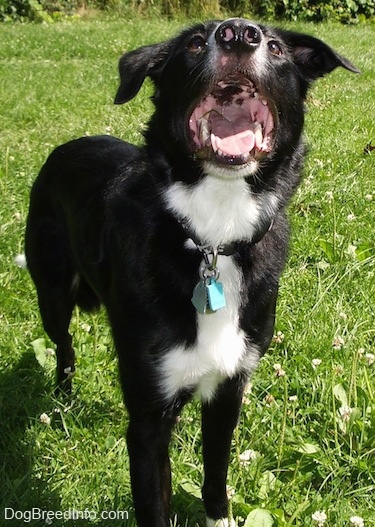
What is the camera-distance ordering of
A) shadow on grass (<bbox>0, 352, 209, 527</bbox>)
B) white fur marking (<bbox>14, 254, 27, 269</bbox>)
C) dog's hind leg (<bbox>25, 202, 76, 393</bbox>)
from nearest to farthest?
1. shadow on grass (<bbox>0, 352, 209, 527</bbox>)
2. dog's hind leg (<bbox>25, 202, 76, 393</bbox>)
3. white fur marking (<bbox>14, 254, 27, 269</bbox>)

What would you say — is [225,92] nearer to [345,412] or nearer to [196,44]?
[196,44]

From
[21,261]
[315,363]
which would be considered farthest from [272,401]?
[21,261]

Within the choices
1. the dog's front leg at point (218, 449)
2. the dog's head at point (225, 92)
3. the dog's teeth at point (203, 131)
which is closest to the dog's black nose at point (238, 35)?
the dog's head at point (225, 92)

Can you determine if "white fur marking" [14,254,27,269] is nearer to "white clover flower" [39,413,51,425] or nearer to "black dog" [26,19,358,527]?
"white clover flower" [39,413,51,425]

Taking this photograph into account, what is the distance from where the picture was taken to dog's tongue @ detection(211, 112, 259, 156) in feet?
7.53

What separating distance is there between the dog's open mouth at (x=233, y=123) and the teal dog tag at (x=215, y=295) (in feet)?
1.38

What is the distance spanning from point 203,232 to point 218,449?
872 mm

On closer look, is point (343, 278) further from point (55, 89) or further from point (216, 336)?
point (55, 89)

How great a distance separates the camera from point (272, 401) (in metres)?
3.08

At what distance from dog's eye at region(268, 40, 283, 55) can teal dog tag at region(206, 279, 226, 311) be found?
0.88 metres

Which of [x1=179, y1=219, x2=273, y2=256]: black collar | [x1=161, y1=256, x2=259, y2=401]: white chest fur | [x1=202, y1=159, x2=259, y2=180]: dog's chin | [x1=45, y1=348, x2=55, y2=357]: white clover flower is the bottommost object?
[x1=45, y1=348, x2=55, y2=357]: white clover flower

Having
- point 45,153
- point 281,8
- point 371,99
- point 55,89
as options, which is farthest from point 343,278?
point 281,8

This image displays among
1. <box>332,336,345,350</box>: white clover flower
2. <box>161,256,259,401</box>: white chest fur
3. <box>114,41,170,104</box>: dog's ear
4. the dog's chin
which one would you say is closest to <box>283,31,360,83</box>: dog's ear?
<box>114,41,170,104</box>: dog's ear

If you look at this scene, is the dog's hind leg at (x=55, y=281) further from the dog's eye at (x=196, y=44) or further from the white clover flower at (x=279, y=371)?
the dog's eye at (x=196, y=44)
